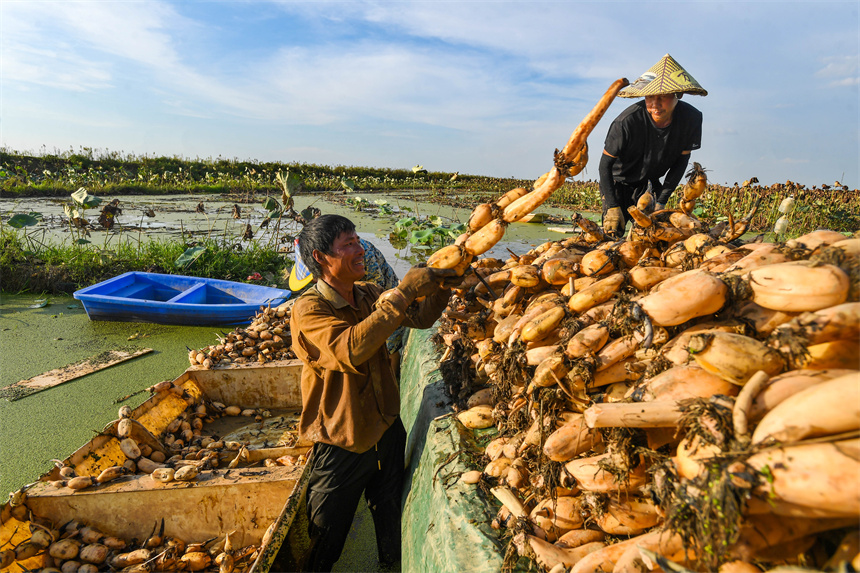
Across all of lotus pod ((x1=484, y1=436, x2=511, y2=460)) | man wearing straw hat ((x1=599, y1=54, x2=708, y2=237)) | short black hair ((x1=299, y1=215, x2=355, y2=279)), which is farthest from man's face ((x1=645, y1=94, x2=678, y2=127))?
lotus pod ((x1=484, y1=436, x2=511, y2=460))

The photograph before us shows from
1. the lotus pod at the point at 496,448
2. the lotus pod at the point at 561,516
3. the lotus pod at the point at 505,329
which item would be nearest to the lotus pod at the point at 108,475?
the lotus pod at the point at 496,448

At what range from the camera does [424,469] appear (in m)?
2.15

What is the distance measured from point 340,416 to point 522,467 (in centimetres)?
94

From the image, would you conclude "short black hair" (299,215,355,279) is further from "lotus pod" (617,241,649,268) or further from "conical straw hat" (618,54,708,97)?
"conical straw hat" (618,54,708,97)

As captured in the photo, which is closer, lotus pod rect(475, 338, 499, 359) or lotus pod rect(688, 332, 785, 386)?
lotus pod rect(688, 332, 785, 386)

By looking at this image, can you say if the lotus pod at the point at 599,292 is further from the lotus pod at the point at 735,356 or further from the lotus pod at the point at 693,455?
the lotus pod at the point at 693,455

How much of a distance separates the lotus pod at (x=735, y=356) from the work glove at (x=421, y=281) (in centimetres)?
107

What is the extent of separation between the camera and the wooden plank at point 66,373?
3998 millimetres

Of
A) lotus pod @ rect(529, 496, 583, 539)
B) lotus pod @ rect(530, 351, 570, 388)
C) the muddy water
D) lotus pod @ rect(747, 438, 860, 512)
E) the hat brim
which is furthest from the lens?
the hat brim

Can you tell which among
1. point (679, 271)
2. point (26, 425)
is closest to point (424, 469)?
point (679, 271)

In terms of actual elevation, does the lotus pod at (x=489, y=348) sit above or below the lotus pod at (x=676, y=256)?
below

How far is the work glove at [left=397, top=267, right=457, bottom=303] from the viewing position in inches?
75.0

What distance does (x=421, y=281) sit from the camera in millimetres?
1921

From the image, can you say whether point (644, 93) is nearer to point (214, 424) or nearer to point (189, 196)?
point (214, 424)
